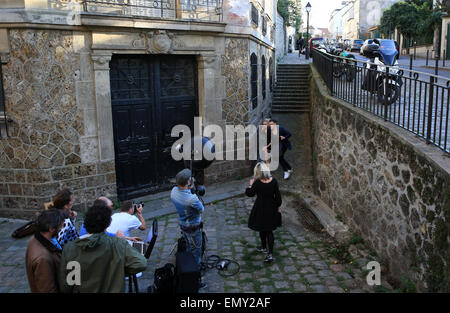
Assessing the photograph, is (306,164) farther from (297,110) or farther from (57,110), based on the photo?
(57,110)

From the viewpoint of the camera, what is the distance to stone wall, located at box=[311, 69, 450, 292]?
4.39 metres

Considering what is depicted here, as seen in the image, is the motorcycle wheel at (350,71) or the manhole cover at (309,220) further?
the motorcycle wheel at (350,71)

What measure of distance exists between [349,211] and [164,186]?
174 inches

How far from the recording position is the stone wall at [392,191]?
4.39 m

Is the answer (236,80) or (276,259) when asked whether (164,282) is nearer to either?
(276,259)

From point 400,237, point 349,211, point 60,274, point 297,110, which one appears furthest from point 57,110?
point 297,110

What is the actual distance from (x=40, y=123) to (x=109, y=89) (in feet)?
4.86

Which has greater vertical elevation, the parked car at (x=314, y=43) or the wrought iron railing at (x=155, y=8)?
the parked car at (x=314, y=43)

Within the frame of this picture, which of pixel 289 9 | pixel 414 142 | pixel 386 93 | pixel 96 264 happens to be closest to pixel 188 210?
pixel 96 264

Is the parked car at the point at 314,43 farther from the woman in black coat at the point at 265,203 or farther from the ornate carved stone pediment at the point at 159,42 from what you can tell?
the woman in black coat at the point at 265,203

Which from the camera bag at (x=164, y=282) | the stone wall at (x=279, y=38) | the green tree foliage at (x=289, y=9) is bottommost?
the camera bag at (x=164, y=282)

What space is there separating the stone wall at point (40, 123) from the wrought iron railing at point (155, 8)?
63 centimetres

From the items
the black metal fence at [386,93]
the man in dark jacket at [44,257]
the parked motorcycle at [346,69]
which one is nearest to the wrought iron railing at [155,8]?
the parked motorcycle at [346,69]

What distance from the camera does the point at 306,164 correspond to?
10.9 m
